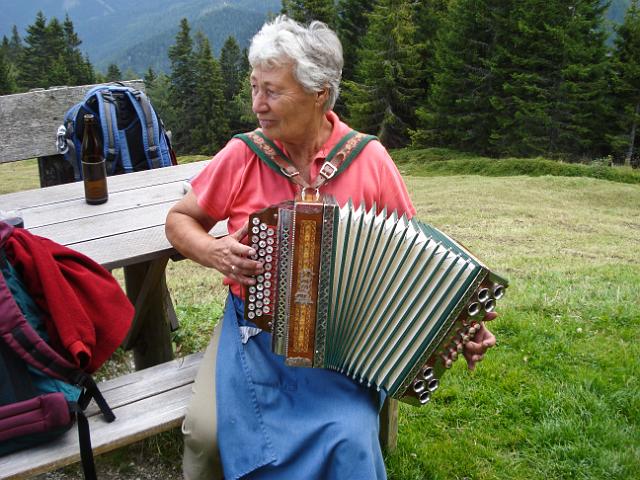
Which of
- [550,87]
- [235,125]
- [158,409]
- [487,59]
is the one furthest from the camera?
[235,125]

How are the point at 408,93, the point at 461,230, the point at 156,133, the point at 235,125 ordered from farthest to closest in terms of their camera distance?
1. the point at 235,125
2. the point at 408,93
3. the point at 461,230
4. the point at 156,133

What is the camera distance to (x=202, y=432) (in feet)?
8.15

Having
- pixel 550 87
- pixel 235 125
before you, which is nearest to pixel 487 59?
pixel 550 87

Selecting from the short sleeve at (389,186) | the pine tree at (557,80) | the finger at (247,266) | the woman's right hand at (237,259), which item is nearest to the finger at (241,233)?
the woman's right hand at (237,259)

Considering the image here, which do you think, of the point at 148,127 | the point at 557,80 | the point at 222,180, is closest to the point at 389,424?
the point at 222,180

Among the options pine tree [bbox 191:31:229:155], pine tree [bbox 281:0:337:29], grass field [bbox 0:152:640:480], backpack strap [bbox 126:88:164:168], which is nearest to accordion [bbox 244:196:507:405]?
grass field [bbox 0:152:640:480]

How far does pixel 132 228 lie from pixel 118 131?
4.02 feet

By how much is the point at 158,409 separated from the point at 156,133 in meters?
2.25

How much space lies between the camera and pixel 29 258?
229cm

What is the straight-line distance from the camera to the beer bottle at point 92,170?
3.38 metres

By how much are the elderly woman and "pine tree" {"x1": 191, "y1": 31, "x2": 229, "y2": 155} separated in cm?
5321

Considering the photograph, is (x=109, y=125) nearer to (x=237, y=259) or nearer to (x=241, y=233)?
(x=241, y=233)

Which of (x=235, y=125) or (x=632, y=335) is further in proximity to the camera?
(x=235, y=125)

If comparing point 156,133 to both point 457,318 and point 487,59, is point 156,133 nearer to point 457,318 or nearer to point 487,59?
point 457,318
